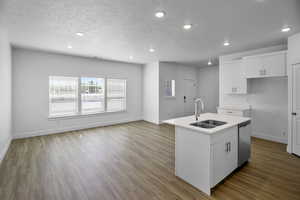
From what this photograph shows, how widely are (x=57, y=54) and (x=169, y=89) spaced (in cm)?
458

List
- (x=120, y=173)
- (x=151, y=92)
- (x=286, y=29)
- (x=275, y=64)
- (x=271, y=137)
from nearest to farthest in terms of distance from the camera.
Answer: (x=120, y=173), (x=286, y=29), (x=275, y=64), (x=271, y=137), (x=151, y=92)

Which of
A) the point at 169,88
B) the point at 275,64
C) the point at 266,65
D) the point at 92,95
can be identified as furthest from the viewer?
the point at 169,88

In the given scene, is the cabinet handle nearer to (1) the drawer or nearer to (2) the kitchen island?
(2) the kitchen island

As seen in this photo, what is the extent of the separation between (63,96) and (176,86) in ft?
15.5

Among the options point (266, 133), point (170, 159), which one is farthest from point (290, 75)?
point (170, 159)

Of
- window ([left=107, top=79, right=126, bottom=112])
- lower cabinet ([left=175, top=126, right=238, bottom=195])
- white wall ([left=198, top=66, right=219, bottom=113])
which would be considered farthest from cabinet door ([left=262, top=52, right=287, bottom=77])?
window ([left=107, top=79, right=126, bottom=112])

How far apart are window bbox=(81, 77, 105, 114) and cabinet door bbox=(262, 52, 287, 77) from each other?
549 centimetres

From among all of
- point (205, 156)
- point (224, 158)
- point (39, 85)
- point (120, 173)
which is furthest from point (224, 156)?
point (39, 85)

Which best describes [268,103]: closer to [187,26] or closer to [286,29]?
[286,29]

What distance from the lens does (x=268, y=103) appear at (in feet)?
13.7

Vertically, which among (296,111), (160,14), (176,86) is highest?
(160,14)

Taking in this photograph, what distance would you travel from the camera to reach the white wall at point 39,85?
424 centimetres

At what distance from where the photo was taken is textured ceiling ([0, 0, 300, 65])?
2.07 meters

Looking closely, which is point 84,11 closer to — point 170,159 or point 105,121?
point 170,159
